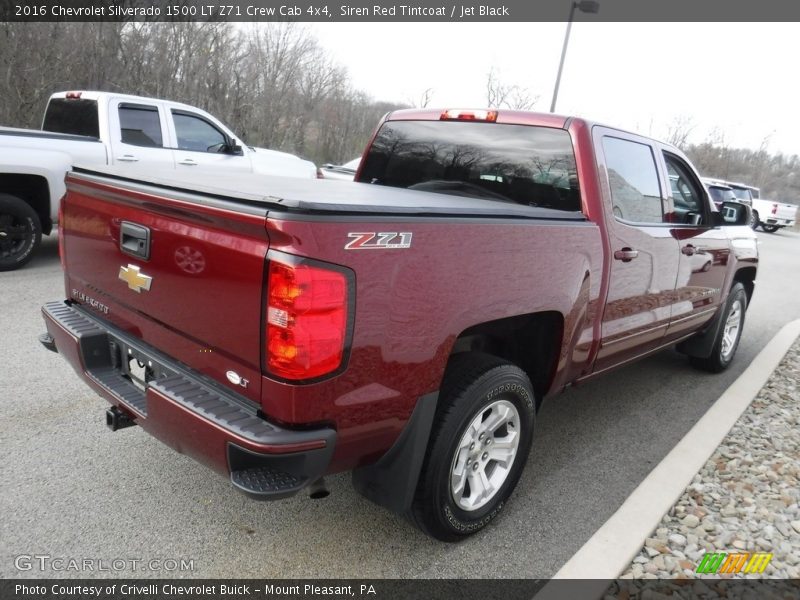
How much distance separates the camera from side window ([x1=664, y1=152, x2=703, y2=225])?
4156 mm

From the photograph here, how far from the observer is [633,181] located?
3.58 m

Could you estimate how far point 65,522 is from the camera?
2564 millimetres

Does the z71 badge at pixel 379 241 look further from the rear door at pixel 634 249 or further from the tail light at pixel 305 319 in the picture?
the rear door at pixel 634 249

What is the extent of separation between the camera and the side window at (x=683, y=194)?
4.16 m

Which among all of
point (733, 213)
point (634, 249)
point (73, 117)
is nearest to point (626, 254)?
point (634, 249)

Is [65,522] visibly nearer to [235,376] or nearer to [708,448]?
[235,376]

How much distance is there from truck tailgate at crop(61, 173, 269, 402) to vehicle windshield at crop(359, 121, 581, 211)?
1.86m

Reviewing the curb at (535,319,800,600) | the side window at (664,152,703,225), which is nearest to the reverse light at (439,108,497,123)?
the side window at (664,152,703,225)

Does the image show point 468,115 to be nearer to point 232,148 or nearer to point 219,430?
point 219,430

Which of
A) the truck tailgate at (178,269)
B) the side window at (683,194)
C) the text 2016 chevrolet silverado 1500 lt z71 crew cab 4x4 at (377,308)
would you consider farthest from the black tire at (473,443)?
the side window at (683,194)

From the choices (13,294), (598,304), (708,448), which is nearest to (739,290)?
(708,448)

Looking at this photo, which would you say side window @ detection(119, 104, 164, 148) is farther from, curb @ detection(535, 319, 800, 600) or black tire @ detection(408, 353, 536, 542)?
curb @ detection(535, 319, 800, 600)

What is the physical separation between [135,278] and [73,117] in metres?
6.36

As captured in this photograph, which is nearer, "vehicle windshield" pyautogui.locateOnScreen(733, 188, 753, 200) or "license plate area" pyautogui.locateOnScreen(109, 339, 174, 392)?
"license plate area" pyautogui.locateOnScreen(109, 339, 174, 392)
